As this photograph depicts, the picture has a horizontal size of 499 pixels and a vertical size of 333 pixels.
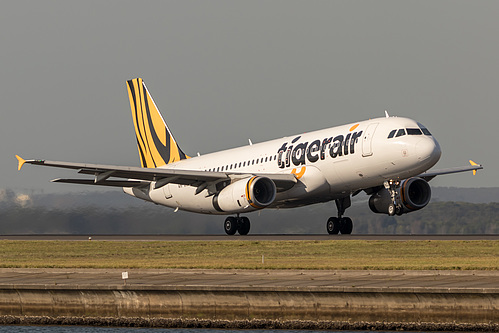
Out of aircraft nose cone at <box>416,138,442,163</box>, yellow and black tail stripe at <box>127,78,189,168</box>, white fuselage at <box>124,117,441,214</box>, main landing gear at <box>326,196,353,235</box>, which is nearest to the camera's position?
aircraft nose cone at <box>416,138,442,163</box>

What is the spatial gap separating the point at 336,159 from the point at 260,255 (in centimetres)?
1107

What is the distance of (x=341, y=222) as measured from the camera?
45844mm

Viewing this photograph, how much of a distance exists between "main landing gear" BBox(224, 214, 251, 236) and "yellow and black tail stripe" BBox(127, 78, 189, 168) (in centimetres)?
1122

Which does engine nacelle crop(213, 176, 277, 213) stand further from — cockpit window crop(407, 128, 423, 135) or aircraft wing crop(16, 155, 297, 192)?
cockpit window crop(407, 128, 423, 135)

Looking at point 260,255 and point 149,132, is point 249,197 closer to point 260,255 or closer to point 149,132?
point 260,255

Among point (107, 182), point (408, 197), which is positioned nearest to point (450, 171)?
point (408, 197)

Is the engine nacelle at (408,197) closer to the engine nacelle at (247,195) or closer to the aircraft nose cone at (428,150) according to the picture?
the aircraft nose cone at (428,150)

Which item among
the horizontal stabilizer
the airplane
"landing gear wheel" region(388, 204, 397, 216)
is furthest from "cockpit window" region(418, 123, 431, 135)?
the horizontal stabilizer

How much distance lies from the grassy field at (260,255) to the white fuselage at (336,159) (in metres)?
5.12

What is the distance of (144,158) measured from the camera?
58031 millimetres

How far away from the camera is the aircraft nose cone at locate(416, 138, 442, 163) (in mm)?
37594

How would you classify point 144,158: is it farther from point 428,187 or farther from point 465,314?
point 465,314

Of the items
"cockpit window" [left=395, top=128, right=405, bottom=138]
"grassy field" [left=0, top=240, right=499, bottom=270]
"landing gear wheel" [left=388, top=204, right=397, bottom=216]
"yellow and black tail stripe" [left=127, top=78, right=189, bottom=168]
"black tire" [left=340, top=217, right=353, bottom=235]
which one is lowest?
"grassy field" [left=0, top=240, right=499, bottom=270]

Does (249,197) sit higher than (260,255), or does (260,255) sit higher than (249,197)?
(249,197)
